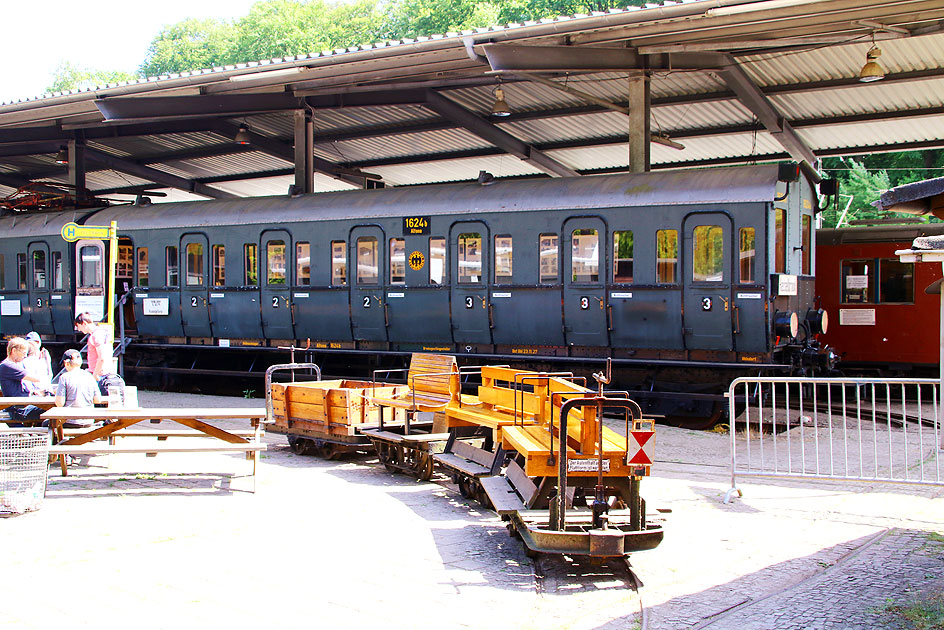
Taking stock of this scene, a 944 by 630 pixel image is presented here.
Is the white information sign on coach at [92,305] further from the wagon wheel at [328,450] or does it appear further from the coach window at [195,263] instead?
the wagon wheel at [328,450]

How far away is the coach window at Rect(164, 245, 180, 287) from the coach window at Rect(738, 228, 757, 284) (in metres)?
11.0

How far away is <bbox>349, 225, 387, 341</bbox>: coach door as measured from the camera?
606 inches

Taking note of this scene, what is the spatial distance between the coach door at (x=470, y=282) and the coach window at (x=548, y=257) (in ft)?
3.23

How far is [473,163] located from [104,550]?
19.3 metres

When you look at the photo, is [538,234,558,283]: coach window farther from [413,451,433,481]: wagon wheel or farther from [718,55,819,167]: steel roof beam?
[413,451,433,481]: wagon wheel

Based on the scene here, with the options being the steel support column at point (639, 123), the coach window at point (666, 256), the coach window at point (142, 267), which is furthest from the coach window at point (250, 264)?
the coach window at point (666, 256)

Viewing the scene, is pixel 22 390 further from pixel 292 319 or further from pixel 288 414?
pixel 292 319

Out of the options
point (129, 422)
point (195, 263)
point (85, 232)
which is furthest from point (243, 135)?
point (129, 422)

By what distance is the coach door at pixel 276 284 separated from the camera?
1638 cm

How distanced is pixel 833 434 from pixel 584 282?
13.6 feet

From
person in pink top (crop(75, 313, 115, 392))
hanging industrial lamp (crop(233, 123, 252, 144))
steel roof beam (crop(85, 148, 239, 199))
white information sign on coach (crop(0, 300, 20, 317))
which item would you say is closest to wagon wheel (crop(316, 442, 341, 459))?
person in pink top (crop(75, 313, 115, 392))

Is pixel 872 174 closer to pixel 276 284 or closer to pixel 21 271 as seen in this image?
pixel 276 284

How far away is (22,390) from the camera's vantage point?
32.2ft

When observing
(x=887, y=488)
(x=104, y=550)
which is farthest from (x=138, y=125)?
(x=887, y=488)
